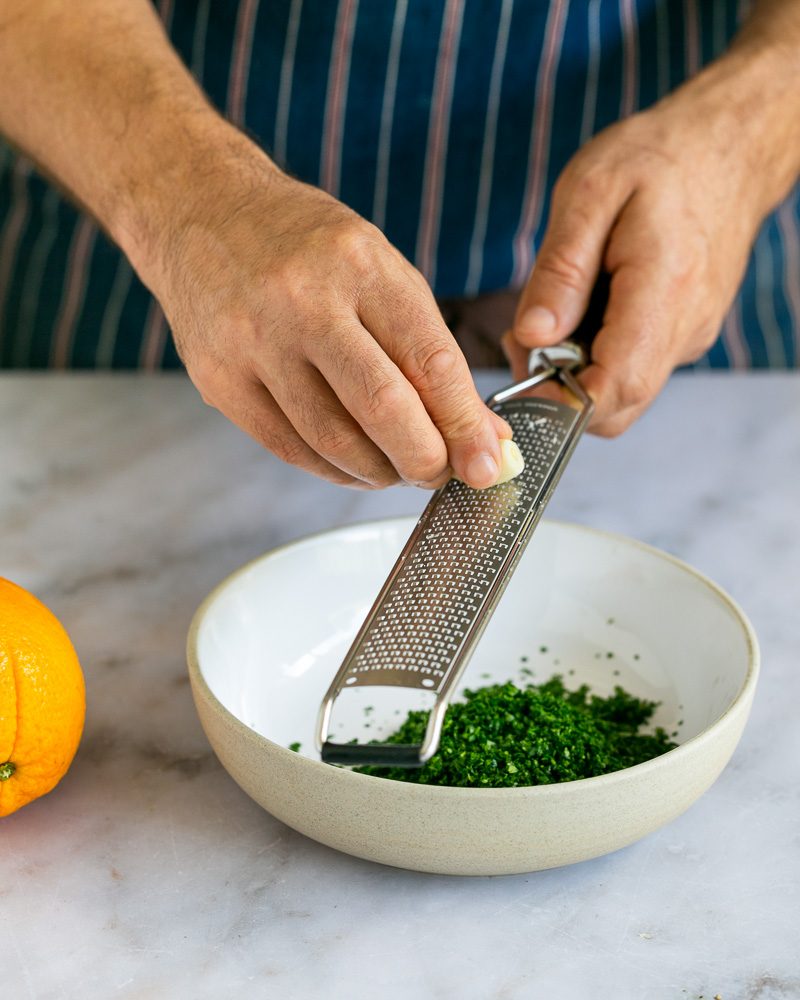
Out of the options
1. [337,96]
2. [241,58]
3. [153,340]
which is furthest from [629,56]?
[153,340]

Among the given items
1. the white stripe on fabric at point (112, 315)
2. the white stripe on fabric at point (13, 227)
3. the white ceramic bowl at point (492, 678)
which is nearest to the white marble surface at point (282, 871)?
the white ceramic bowl at point (492, 678)

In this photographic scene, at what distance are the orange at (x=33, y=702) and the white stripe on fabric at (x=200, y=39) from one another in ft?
3.55

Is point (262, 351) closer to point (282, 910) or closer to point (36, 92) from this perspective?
point (282, 910)

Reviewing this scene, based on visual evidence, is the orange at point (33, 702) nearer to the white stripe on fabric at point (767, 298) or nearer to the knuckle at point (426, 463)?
the knuckle at point (426, 463)

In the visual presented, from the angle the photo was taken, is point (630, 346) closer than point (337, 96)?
Yes

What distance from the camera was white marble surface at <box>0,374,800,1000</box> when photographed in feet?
2.52

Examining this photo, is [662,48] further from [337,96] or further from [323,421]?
[323,421]

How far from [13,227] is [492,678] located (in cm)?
123

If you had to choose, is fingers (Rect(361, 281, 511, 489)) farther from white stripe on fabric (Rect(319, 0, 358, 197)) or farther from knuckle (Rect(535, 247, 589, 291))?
white stripe on fabric (Rect(319, 0, 358, 197))

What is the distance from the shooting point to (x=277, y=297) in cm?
90

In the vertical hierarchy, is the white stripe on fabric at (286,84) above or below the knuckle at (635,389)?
above

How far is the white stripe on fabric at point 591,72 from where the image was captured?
5.57 ft

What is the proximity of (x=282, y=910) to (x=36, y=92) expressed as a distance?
37.1 inches

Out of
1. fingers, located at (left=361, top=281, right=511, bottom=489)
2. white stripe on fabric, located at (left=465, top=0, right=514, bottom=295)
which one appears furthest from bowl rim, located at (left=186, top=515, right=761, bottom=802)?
white stripe on fabric, located at (left=465, top=0, right=514, bottom=295)
